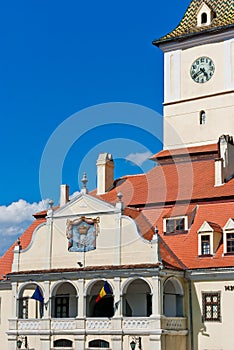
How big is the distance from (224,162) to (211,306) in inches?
381

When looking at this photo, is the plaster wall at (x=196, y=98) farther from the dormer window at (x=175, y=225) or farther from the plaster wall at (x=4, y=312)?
the plaster wall at (x=4, y=312)

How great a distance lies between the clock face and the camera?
176ft

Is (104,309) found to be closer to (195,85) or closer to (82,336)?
(82,336)

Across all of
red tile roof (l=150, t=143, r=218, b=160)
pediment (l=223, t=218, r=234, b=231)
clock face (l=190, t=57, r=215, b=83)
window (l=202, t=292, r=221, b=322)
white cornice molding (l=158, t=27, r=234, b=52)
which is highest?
white cornice molding (l=158, t=27, r=234, b=52)

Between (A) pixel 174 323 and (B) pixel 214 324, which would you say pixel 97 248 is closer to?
(A) pixel 174 323

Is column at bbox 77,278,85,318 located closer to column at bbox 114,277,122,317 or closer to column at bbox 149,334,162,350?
column at bbox 114,277,122,317

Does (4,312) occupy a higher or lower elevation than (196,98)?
lower

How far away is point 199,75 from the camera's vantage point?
5425cm

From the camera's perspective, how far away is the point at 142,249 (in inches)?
1590

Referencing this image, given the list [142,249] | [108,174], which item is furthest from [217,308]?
[108,174]

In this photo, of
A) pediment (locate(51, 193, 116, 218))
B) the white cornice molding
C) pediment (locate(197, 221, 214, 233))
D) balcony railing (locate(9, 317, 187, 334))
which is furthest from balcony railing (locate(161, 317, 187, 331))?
the white cornice molding

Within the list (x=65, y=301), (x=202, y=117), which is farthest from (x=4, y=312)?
(x=202, y=117)

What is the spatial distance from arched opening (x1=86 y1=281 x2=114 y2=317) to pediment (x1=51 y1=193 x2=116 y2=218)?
3863 mm

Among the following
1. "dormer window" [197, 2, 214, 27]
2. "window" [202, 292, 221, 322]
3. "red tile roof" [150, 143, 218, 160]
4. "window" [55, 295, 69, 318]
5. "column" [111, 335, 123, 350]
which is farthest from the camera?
"dormer window" [197, 2, 214, 27]
